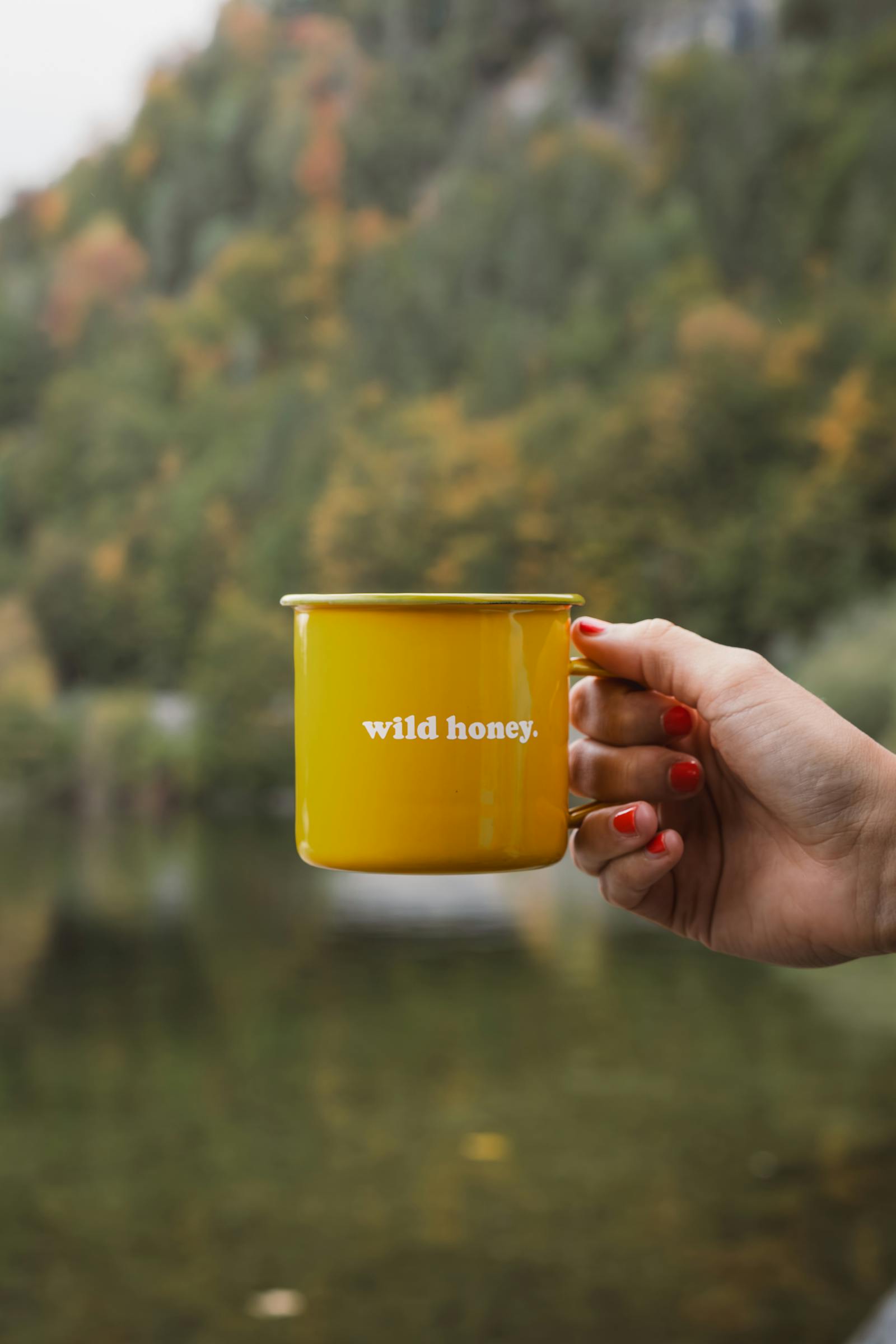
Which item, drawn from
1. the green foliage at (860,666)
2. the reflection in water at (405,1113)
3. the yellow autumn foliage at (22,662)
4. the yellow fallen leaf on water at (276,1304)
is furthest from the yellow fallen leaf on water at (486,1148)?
the yellow autumn foliage at (22,662)

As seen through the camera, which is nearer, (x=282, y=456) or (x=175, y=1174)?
(x=175, y=1174)

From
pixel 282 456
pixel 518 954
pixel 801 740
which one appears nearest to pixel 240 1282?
pixel 518 954

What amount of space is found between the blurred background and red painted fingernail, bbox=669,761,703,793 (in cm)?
327

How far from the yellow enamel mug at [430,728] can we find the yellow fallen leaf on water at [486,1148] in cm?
381

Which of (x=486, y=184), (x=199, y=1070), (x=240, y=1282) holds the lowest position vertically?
(x=240, y=1282)

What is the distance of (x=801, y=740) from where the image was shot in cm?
72

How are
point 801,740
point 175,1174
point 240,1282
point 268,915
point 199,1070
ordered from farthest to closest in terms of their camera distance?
point 268,915 < point 199,1070 < point 175,1174 < point 240,1282 < point 801,740

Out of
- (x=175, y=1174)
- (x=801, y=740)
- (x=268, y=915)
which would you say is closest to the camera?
(x=801, y=740)

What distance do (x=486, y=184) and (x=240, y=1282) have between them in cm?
337

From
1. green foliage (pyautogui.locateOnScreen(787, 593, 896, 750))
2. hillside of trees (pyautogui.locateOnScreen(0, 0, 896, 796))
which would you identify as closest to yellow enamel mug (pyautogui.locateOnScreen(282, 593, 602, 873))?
green foliage (pyautogui.locateOnScreen(787, 593, 896, 750))

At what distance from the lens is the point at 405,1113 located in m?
4.40

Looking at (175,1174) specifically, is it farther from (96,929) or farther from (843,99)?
(843,99)

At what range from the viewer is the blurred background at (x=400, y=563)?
A: 4066 millimetres

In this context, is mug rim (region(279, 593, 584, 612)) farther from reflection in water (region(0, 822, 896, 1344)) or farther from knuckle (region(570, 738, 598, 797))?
reflection in water (region(0, 822, 896, 1344))
